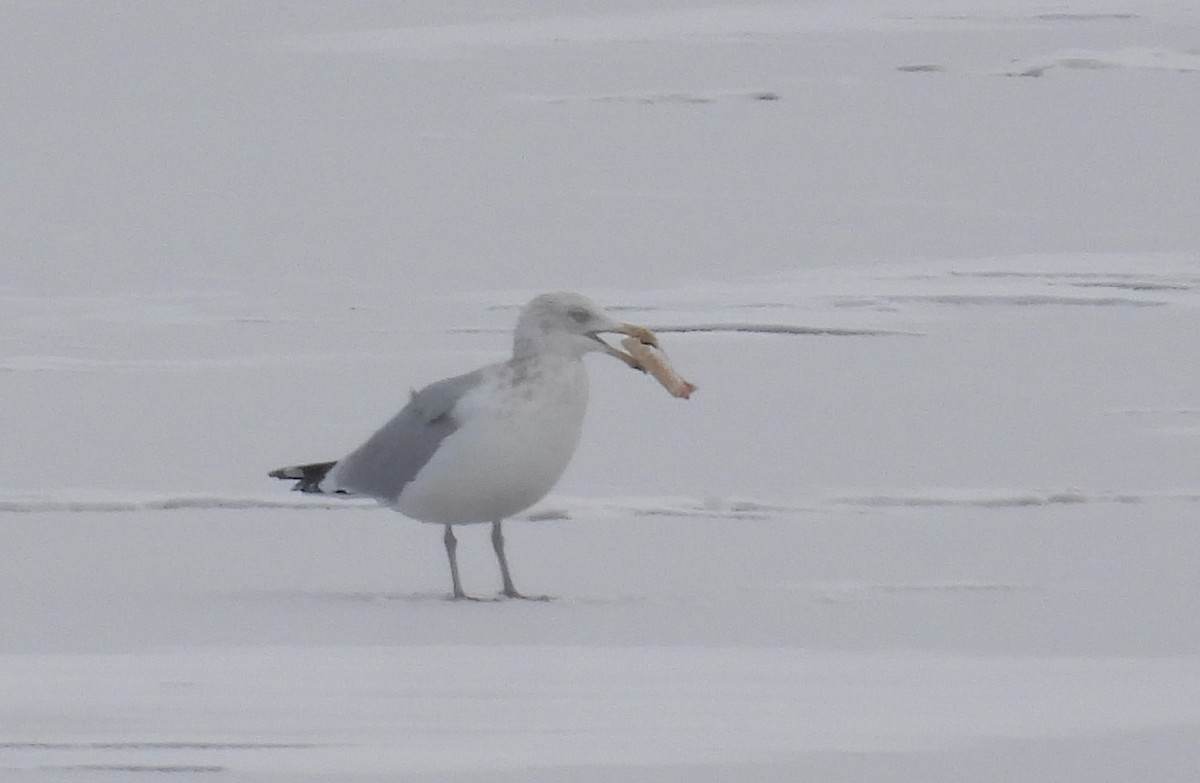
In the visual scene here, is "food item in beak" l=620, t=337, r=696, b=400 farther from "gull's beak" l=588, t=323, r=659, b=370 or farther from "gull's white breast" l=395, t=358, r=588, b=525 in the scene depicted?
"gull's white breast" l=395, t=358, r=588, b=525

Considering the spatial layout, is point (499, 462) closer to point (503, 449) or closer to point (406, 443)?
point (503, 449)

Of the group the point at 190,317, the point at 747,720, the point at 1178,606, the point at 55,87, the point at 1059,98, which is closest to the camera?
the point at 747,720

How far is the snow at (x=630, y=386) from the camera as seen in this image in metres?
4.84

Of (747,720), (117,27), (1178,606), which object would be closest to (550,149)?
(117,27)

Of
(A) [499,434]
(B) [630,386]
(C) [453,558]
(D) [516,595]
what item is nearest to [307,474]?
(C) [453,558]

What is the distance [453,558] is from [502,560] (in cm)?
12

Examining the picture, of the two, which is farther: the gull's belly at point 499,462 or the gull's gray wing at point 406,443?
the gull's gray wing at point 406,443

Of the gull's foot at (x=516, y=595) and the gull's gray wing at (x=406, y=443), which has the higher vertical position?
the gull's gray wing at (x=406, y=443)

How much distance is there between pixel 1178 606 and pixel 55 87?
1075 centimetres

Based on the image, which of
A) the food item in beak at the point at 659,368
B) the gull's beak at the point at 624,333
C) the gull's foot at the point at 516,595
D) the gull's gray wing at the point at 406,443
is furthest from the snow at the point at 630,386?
the gull's beak at the point at 624,333

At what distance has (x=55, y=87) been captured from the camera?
1527cm

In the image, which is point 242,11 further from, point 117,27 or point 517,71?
point 517,71

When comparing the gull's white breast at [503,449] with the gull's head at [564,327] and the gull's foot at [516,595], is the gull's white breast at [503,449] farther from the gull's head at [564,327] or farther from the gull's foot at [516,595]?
the gull's foot at [516,595]

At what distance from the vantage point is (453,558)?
619cm
